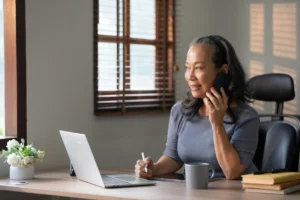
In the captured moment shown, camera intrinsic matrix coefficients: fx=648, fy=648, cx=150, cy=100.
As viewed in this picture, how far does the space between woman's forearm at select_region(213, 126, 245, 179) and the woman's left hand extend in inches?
1.3

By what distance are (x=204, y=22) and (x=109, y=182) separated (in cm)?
208

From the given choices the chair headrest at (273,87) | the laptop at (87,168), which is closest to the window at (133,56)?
the chair headrest at (273,87)

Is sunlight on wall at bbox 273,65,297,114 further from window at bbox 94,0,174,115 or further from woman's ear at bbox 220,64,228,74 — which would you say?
woman's ear at bbox 220,64,228,74

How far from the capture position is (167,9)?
4262mm

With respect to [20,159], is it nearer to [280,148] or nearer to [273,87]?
[280,148]

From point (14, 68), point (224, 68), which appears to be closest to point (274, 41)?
point (224, 68)

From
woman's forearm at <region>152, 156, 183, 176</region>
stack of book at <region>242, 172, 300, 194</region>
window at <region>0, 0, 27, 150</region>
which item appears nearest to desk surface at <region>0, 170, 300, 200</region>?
stack of book at <region>242, 172, 300, 194</region>

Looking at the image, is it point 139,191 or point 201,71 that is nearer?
point 139,191

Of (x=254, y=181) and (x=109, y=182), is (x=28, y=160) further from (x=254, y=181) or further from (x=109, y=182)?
(x=254, y=181)

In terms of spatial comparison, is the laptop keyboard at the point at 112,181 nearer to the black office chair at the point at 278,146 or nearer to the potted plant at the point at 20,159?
the potted plant at the point at 20,159

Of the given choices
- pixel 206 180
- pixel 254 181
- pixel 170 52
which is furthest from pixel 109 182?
pixel 170 52

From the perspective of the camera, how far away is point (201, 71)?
2.96 metres

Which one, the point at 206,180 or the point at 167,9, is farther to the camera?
the point at 167,9

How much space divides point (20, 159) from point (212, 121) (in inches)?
34.7
